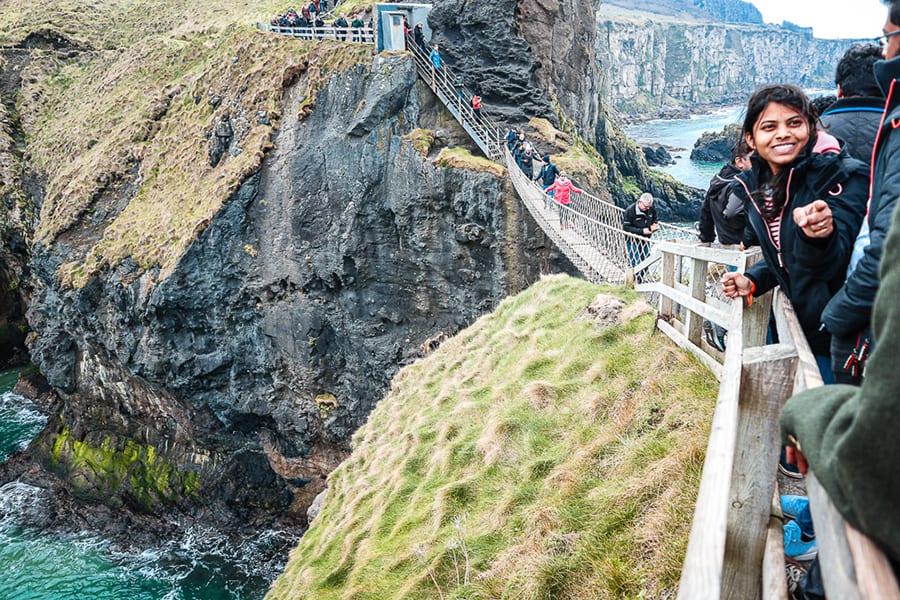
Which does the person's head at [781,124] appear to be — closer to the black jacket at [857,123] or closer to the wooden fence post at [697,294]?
the black jacket at [857,123]

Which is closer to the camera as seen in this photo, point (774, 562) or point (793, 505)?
point (774, 562)

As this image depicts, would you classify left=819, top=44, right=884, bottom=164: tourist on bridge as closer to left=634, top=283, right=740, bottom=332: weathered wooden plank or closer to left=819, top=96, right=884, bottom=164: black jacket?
left=819, top=96, right=884, bottom=164: black jacket

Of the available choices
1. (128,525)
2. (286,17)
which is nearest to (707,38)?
(286,17)

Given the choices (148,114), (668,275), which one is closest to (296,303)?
(148,114)

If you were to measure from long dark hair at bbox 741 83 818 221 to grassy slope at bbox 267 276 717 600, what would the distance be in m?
1.74

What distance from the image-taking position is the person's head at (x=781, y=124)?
2.91 meters

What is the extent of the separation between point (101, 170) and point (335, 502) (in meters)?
25.9

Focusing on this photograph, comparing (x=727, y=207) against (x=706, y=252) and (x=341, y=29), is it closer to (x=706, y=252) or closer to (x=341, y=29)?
(x=706, y=252)

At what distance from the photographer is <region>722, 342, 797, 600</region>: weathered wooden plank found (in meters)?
2.15

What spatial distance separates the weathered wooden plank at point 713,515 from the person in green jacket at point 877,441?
0.39 metres

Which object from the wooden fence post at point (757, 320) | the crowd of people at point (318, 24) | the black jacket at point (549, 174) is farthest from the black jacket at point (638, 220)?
the crowd of people at point (318, 24)

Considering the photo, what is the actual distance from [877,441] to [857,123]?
2976mm

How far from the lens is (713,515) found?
64.0 inches

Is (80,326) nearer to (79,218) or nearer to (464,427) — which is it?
(79,218)
